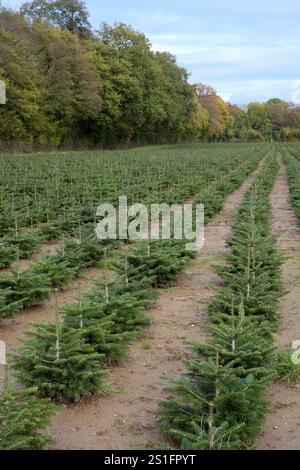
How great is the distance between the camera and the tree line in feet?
158

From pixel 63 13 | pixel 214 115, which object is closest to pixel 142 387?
pixel 63 13

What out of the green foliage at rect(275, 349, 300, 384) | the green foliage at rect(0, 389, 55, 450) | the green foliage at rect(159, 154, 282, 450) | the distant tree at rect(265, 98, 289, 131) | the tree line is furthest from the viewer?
the distant tree at rect(265, 98, 289, 131)

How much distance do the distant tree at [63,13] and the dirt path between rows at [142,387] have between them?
238ft

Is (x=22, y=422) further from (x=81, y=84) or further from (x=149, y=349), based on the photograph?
(x=81, y=84)

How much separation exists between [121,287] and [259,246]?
107 inches

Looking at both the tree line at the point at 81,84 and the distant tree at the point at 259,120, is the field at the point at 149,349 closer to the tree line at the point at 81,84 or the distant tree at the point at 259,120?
the tree line at the point at 81,84

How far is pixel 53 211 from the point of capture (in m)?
15.5

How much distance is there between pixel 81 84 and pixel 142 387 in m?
53.6

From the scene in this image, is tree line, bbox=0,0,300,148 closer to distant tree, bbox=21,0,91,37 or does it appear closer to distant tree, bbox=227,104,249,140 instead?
distant tree, bbox=21,0,91,37

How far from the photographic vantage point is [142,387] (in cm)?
595

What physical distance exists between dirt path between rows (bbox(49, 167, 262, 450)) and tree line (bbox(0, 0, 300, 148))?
134 feet

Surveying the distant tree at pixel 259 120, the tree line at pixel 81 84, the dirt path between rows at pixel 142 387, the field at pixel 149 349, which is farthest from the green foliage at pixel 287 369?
the distant tree at pixel 259 120

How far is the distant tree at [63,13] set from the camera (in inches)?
2931

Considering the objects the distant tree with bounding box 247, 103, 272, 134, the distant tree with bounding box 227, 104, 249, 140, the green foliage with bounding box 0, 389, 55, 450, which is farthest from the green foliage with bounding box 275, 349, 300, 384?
the distant tree with bounding box 247, 103, 272, 134
